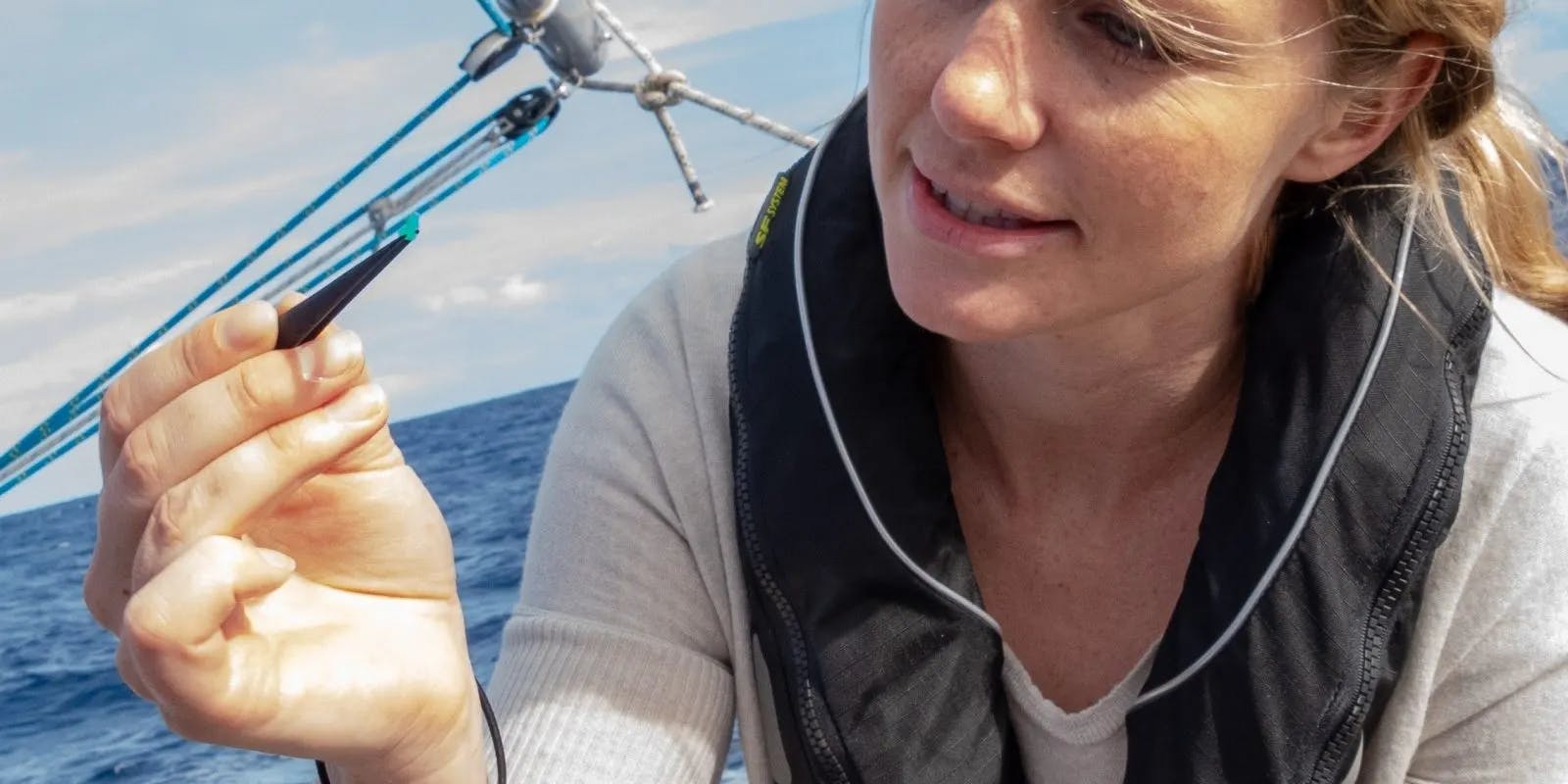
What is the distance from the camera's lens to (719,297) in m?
1.59

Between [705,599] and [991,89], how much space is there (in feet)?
1.95

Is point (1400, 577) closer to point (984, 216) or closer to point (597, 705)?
point (984, 216)

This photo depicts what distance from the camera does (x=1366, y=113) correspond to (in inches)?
54.9

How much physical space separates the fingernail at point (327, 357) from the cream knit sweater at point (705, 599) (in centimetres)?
54

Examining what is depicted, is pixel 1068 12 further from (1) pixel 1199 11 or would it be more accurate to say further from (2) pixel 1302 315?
(2) pixel 1302 315

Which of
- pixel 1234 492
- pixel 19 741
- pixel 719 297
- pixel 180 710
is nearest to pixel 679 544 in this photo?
pixel 719 297

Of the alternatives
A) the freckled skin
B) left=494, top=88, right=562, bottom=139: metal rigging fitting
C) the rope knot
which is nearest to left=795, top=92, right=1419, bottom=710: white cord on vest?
the freckled skin

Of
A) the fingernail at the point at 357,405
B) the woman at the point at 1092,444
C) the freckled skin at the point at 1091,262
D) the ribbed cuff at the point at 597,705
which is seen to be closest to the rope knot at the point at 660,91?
the woman at the point at 1092,444

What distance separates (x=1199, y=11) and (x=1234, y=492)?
481 mm

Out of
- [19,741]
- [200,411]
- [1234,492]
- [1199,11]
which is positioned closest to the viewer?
[200,411]

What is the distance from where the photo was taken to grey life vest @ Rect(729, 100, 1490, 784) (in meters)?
1.41

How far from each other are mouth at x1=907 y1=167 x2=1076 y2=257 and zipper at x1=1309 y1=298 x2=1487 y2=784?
0.42 meters

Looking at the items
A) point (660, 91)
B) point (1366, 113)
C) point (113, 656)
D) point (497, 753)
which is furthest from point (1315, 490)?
point (113, 656)

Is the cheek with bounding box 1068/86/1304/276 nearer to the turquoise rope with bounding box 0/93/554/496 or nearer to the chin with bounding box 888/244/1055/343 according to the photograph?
the chin with bounding box 888/244/1055/343
